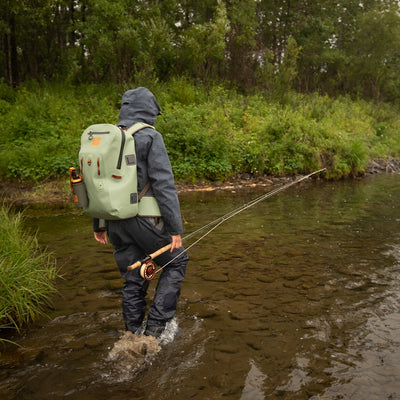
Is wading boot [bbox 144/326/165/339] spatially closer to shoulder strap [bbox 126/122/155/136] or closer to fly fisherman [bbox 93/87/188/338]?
fly fisherman [bbox 93/87/188/338]

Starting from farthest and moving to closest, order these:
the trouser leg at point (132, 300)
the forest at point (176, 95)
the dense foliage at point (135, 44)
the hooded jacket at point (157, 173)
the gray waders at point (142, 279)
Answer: the dense foliage at point (135, 44)
the forest at point (176, 95)
the trouser leg at point (132, 300)
the gray waders at point (142, 279)
the hooded jacket at point (157, 173)

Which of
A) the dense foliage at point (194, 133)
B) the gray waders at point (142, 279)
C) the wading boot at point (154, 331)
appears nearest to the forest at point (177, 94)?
the dense foliage at point (194, 133)

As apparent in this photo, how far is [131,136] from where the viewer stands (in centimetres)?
292

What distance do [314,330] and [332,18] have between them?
34.7 meters

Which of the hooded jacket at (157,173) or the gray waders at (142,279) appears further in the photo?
the gray waders at (142,279)

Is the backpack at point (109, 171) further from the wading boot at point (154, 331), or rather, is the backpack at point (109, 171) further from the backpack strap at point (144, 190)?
the wading boot at point (154, 331)

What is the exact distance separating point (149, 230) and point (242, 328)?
1.40m

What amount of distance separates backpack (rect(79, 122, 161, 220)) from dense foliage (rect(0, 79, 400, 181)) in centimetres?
834

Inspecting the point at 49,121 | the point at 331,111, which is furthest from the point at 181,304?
the point at 331,111

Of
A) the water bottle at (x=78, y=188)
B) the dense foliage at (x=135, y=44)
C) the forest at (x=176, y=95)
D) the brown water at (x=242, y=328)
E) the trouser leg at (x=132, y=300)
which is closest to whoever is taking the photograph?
the brown water at (x=242, y=328)

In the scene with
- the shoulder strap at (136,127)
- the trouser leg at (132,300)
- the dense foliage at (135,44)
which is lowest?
the trouser leg at (132,300)

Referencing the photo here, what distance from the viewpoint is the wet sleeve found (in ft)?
9.83

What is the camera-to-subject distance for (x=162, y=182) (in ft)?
9.86

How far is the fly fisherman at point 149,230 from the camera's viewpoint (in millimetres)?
3010
